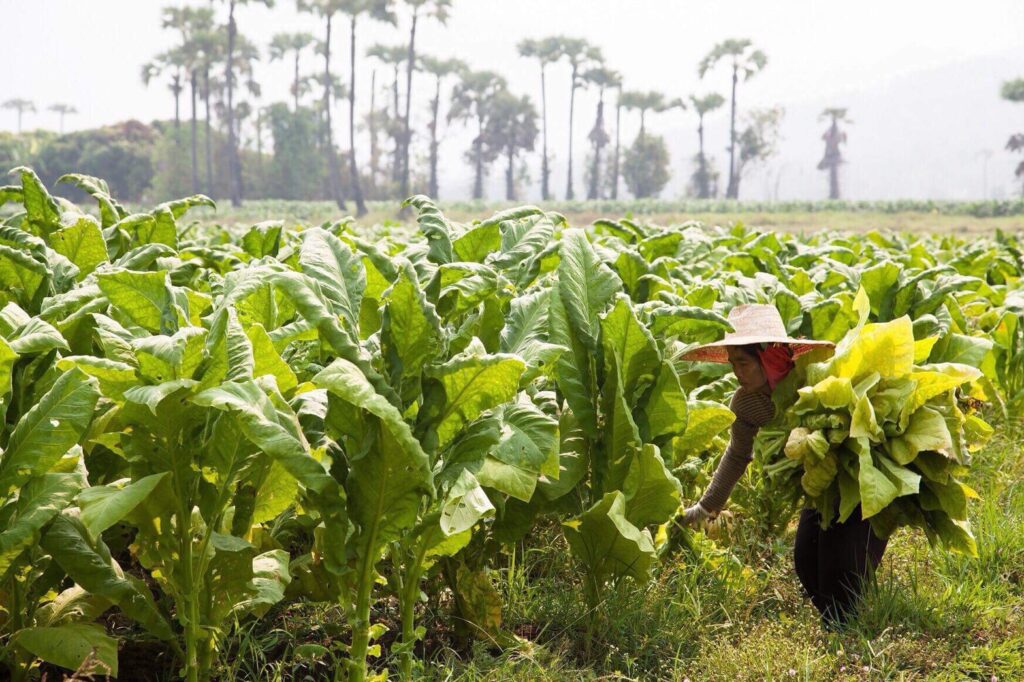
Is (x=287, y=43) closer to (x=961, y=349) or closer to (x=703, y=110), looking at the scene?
(x=703, y=110)

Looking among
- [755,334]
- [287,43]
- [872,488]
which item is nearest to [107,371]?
[755,334]

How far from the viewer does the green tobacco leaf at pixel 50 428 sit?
79.7 inches

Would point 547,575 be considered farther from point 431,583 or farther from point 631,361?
point 631,361

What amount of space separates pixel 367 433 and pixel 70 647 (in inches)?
34.0

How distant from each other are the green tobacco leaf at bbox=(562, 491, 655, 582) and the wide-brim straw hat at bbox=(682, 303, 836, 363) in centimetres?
65

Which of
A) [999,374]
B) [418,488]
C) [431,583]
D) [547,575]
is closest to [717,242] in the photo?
[999,374]

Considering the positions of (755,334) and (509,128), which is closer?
(755,334)

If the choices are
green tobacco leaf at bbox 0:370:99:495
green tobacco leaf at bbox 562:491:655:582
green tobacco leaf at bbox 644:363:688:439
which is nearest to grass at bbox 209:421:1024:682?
green tobacco leaf at bbox 562:491:655:582

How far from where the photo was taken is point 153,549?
231cm

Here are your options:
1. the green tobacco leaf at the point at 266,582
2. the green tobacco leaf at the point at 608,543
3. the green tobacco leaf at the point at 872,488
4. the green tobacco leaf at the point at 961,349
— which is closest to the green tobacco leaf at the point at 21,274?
the green tobacco leaf at the point at 266,582

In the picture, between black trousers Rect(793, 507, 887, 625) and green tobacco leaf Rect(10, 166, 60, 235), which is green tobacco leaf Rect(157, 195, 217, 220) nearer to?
green tobacco leaf Rect(10, 166, 60, 235)

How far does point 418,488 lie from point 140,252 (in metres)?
1.65

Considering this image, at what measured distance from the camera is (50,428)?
6.66 ft

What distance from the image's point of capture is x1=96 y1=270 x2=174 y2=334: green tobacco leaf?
2299 mm
